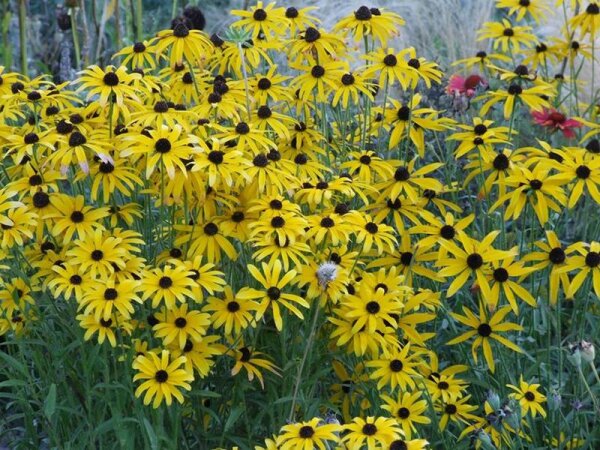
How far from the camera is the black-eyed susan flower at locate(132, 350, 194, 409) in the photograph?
2377 mm

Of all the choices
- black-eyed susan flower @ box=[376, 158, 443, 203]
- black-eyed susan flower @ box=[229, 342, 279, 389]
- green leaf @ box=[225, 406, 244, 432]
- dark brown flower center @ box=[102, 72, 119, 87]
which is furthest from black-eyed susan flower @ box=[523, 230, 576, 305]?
dark brown flower center @ box=[102, 72, 119, 87]

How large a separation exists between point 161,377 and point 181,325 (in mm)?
143

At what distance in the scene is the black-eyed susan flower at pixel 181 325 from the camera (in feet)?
8.06

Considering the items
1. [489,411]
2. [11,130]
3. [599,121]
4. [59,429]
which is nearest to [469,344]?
[489,411]

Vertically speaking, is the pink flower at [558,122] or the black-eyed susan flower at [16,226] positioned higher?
the black-eyed susan flower at [16,226]

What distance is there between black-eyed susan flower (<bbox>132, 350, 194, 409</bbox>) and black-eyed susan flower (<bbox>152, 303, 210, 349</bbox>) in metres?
0.05

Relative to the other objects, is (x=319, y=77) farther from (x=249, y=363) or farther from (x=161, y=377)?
(x=161, y=377)

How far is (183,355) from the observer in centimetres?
252

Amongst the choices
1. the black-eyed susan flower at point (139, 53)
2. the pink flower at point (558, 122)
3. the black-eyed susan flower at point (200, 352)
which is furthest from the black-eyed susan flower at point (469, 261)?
the pink flower at point (558, 122)

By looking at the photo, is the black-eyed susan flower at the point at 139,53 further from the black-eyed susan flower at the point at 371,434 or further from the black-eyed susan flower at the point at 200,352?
the black-eyed susan flower at the point at 371,434

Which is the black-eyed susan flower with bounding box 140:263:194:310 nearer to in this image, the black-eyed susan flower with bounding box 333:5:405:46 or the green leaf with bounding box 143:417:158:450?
the green leaf with bounding box 143:417:158:450

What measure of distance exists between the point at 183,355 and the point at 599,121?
2.91m

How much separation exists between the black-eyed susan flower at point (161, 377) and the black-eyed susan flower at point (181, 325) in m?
0.05

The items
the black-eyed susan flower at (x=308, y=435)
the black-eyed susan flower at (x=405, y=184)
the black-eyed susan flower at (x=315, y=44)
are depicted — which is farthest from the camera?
the black-eyed susan flower at (x=315, y=44)
